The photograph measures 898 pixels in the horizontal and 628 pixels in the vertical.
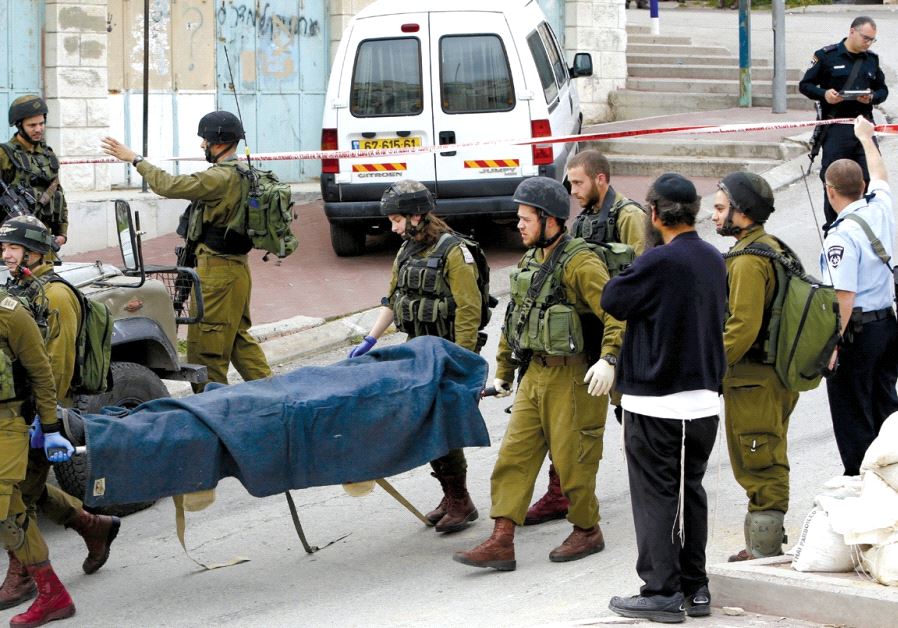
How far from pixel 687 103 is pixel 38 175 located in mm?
11682

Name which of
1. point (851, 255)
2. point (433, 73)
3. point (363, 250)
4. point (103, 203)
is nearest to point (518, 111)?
point (433, 73)

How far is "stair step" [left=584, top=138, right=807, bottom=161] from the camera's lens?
52.7ft

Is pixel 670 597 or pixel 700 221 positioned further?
pixel 700 221

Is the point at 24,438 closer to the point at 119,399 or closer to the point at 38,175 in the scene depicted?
the point at 119,399

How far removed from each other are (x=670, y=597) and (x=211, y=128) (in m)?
4.29

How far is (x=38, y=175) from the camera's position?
944 centimetres

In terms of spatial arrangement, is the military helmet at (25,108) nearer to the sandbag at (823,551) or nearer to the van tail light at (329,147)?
the van tail light at (329,147)

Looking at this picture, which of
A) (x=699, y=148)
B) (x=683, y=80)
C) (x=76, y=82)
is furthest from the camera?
(x=683, y=80)

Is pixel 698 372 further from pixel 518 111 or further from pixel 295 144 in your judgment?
pixel 295 144

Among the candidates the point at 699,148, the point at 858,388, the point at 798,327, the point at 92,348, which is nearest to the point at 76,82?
the point at 699,148

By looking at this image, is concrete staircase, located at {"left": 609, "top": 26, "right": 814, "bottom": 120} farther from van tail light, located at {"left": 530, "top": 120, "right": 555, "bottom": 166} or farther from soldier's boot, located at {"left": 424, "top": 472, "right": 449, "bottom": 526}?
soldier's boot, located at {"left": 424, "top": 472, "right": 449, "bottom": 526}

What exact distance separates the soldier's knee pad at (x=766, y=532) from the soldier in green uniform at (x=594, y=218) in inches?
51.8

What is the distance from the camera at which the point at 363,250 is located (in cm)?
1362

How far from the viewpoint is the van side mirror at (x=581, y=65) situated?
14078mm
